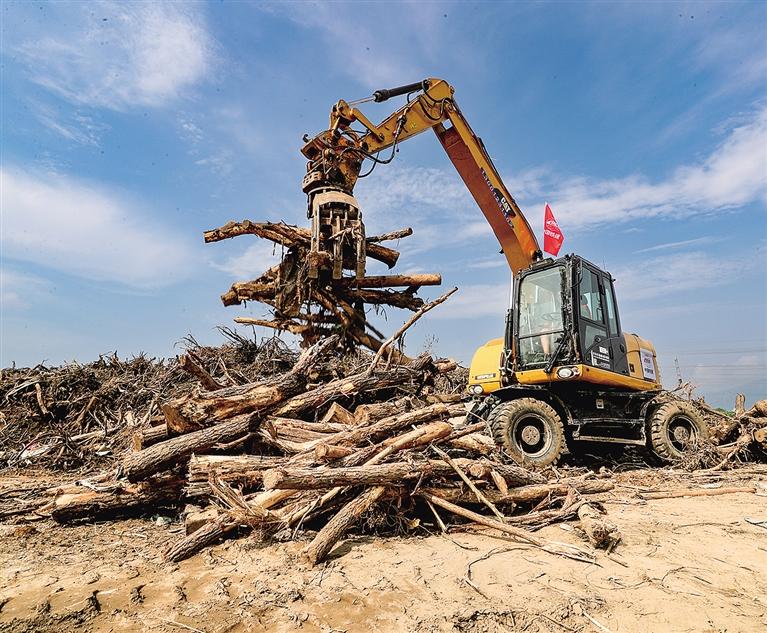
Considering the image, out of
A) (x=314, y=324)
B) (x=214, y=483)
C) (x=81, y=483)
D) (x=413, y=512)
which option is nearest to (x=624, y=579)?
(x=413, y=512)

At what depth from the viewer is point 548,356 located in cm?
707

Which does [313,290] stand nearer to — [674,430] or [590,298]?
[590,298]

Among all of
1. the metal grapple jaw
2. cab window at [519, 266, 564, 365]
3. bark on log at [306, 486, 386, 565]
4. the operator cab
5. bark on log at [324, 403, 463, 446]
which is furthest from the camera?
the metal grapple jaw

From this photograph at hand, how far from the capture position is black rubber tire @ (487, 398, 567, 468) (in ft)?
21.2

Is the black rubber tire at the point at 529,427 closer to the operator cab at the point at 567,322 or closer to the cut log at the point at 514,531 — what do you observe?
the operator cab at the point at 567,322

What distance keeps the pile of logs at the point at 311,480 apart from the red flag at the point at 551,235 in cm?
425

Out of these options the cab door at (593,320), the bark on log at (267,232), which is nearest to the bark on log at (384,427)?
the cab door at (593,320)

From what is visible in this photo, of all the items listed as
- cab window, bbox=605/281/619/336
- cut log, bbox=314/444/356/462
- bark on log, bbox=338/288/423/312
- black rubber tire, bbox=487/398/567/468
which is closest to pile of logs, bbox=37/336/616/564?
cut log, bbox=314/444/356/462

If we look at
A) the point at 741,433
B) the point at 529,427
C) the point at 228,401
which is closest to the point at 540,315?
the point at 529,427

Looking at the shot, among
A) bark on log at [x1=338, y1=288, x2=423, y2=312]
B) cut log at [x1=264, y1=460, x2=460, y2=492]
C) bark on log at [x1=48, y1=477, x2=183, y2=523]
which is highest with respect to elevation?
bark on log at [x1=338, y1=288, x2=423, y2=312]

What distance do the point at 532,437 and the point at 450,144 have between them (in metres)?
5.64

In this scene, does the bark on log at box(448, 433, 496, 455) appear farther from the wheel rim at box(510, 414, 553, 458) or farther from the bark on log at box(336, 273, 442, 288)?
the bark on log at box(336, 273, 442, 288)

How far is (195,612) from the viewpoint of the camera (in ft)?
8.99

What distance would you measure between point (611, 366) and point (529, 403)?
1.60 meters
